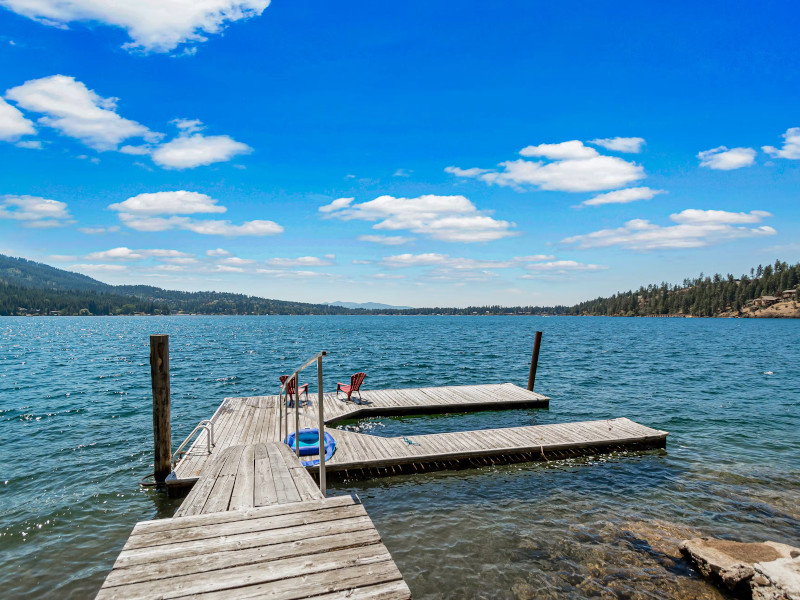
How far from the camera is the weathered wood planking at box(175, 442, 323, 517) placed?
5.63m

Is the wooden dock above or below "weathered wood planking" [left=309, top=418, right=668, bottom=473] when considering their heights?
above

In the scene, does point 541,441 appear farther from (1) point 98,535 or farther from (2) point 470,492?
(1) point 98,535

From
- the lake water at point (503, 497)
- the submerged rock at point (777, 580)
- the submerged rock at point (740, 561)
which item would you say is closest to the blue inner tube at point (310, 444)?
the lake water at point (503, 497)

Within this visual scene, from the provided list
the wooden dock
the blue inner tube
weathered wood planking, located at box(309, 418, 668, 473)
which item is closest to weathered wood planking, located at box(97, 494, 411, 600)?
the wooden dock

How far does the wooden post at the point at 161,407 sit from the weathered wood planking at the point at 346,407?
54 cm

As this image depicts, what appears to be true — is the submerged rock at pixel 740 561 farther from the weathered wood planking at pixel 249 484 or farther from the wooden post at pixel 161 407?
the wooden post at pixel 161 407

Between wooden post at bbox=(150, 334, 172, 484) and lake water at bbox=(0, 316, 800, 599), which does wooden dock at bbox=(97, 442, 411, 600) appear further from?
wooden post at bbox=(150, 334, 172, 484)

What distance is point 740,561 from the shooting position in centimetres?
823

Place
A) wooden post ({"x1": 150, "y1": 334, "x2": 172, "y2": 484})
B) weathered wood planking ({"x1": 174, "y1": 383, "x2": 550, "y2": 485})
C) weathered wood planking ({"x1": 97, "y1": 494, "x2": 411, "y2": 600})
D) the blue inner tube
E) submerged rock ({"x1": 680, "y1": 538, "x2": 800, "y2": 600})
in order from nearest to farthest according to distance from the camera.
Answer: weathered wood planking ({"x1": 97, "y1": 494, "x2": 411, "y2": 600}) → submerged rock ({"x1": 680, "y1": 538, "x2": 800, "y2": 600}) → wooden post ({"x1": 150, "y1": 334, "x2": 172, "y2": 484}) → the blue inner tube → weathered wood planking ({"x1": 174, "y1": 383, "x2": 550, "y2": 485})

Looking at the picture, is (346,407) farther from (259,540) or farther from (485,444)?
(259,540)

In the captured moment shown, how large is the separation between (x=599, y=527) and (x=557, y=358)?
37677 mm

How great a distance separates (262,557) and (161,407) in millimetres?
9649

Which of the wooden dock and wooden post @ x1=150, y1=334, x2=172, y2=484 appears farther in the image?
wooden post @ x1=150, y1=334, x2=172, y2=484

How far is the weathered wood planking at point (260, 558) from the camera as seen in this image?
336 cm
